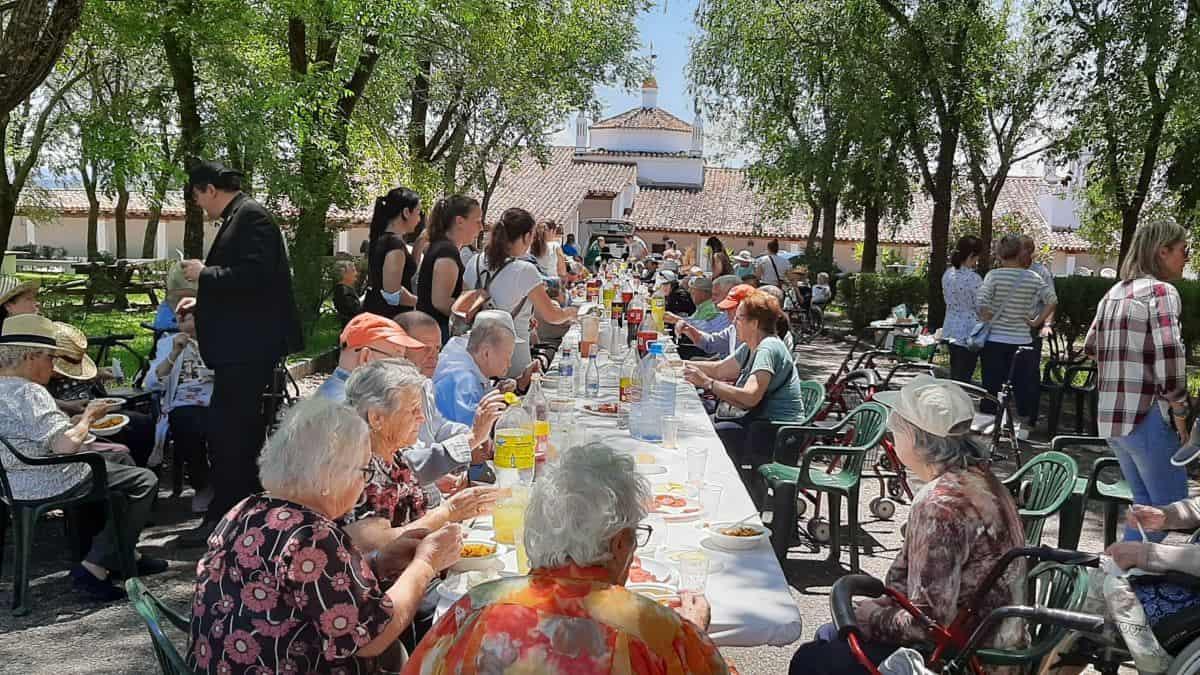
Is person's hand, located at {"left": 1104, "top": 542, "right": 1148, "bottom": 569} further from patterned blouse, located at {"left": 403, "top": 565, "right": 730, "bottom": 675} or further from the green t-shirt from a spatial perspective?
the green t-shirt

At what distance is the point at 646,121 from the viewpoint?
6869 cm

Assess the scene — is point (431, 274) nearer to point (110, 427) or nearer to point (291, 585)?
point (110, 427)

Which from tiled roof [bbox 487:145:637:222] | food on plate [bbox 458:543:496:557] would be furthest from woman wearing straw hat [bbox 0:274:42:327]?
tiled roof [bbox 487:145:637:222]

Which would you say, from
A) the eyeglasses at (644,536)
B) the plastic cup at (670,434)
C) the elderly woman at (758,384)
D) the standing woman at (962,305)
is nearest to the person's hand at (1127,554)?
the eyeglasses at (644,536)

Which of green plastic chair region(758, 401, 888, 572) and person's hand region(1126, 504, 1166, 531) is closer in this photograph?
person's hand region(1126, 504, 1166, 531)

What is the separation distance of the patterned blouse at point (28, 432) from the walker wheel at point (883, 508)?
4.52 metres

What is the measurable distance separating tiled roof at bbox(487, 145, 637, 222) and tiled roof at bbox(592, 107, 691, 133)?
8852 mm

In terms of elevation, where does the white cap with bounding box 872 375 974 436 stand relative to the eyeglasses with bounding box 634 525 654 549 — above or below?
above

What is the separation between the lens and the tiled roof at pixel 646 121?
68.0 m

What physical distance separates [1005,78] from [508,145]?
12.6 metres

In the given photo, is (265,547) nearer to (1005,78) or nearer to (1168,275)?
(1168,275)

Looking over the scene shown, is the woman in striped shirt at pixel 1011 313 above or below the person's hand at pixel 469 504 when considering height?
above

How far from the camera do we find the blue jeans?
5.02 m

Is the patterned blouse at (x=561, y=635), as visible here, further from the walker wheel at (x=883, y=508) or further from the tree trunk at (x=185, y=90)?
the tree trunk at (x=185, y=90)
